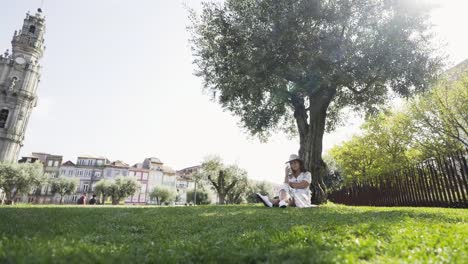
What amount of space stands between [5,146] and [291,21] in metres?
78.7

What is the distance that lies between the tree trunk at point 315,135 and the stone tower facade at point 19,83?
247ft

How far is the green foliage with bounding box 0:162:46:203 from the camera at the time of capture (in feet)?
182

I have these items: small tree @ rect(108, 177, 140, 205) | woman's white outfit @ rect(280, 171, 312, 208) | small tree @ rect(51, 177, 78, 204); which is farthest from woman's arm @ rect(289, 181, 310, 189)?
small tree @ rect(51, 177, 78, 204)

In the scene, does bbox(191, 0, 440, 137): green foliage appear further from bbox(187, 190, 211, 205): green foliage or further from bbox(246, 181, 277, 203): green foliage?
bbox(187, 190, 211, 205): green foliage

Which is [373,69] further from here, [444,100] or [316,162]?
[444,100]

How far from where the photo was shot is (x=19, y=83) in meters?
73.8

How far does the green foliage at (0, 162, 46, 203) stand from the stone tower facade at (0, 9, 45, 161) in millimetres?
11864

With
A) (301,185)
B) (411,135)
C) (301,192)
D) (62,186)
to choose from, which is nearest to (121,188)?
(62,186)

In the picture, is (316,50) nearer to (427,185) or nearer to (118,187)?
(427,185)

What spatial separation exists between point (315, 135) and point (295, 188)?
6842mm

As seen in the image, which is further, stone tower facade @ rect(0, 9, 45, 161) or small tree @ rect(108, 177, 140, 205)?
small tree @ rect(108, 177, 140, 205)

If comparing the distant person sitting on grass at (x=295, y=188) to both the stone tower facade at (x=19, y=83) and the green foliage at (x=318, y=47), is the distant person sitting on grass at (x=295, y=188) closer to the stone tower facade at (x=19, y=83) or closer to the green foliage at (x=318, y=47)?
the green foliage at (x=318, y=47)

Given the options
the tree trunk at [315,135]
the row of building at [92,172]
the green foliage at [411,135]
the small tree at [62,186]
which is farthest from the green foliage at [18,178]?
the tree trunk at [315,135]

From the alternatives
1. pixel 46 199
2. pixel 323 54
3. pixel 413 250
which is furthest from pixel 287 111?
pixel 46 199
